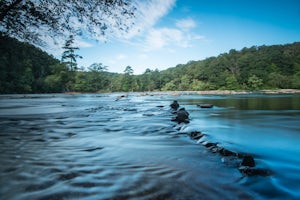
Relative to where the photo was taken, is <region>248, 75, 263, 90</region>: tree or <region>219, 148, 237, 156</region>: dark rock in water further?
<region>248, 75, 263, 90</region>: tree

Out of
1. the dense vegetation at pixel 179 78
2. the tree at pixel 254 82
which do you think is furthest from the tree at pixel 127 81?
the tree at pixel 254 82

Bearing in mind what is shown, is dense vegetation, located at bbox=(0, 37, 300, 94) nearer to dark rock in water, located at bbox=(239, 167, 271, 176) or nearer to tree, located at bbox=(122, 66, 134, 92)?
tree, located at bbox=(122, 66, 134, 92)

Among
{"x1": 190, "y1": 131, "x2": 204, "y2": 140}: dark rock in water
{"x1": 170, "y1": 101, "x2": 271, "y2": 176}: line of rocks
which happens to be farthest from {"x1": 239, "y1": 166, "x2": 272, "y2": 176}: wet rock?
{"x1": 190, "y1": 131, "x2": 204, "y2": 140}: dark rock in water

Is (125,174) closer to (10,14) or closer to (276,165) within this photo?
(276,165)

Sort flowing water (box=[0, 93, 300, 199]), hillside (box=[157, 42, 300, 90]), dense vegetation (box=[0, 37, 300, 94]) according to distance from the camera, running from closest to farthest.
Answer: flowing water (box=[0, 93, 300, 199]) < dense vegetation (box=[0, 37, 300, 94]) < hillside (box=[157, 42, 300, 90])

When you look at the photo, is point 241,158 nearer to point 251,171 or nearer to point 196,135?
point 251,171

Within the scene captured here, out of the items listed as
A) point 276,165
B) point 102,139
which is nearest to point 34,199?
point 102,139

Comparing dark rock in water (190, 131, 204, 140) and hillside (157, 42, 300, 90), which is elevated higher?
hillside (157, 42, 300, 90)

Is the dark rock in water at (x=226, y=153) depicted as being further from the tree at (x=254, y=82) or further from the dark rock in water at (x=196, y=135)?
the tree at (x=254, y=82)

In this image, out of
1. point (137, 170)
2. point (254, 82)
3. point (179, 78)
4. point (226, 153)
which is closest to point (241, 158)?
point (226, 153)

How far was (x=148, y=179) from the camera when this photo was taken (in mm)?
2877

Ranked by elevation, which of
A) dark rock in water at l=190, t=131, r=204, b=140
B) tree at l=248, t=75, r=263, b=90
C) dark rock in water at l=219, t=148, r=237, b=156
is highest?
tree at l=248, t=75, r=263, b=90

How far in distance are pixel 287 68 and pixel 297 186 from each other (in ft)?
361

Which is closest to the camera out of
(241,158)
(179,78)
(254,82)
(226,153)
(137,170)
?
(137,170)
